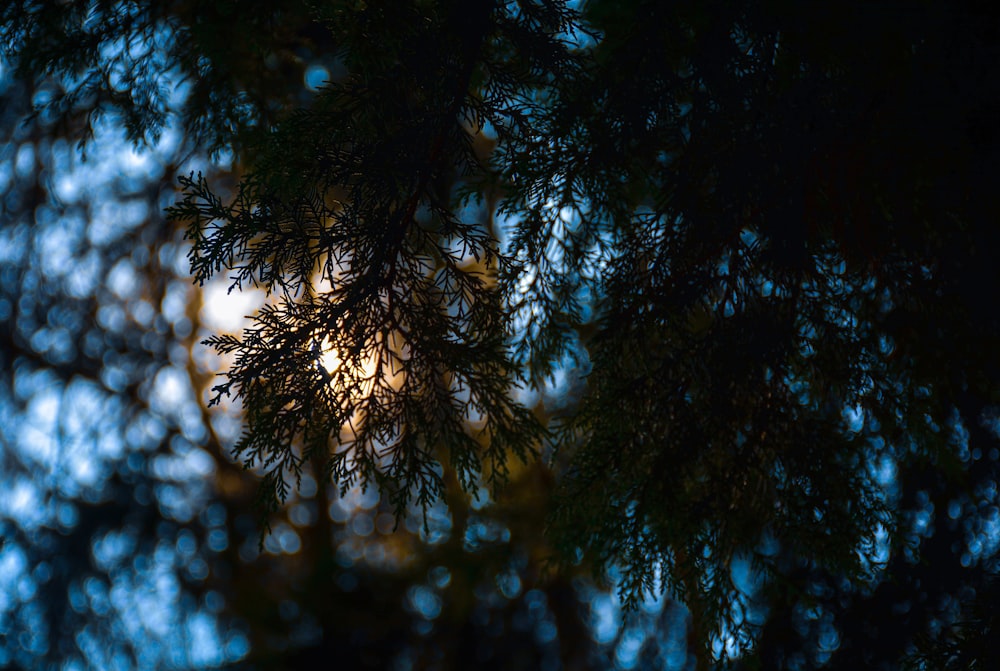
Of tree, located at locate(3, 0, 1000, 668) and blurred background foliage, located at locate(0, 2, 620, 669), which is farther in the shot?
blurred background foliage, located at locate(0, 2, 620, 669)

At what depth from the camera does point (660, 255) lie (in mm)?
2682

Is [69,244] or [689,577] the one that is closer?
[689,577]

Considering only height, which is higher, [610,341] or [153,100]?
[153,100]

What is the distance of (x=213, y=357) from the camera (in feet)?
20.9

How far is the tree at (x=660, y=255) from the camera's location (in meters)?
2.35

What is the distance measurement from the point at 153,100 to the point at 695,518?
121 inches

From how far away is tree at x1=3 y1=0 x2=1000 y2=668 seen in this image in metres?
2.35

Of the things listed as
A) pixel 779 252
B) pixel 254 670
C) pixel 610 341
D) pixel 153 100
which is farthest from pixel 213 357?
pixel 779 252

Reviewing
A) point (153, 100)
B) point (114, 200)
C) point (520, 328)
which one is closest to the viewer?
point (520, 328)

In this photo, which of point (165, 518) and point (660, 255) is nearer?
point (660, 255)

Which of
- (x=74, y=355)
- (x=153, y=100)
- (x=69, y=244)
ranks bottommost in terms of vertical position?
(x=153, y=100)

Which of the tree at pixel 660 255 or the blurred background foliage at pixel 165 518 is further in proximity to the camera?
the blurred background foliage at pixel 165 518

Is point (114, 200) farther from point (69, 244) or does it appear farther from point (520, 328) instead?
point (520, 328)

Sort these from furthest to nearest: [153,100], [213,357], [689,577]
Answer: [213,357], [153,100], [689,577]
